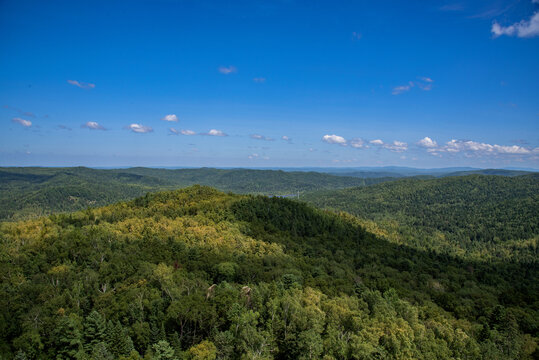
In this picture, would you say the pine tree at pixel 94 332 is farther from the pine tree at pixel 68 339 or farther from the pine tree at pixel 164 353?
the pine tree at pixel 164 353

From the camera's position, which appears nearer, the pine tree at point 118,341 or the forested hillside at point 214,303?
the pine tree at point 118,341

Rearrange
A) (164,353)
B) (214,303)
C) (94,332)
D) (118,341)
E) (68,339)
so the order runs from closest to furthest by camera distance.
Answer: (164,353), (68,339), (118,341), (94,332), (214,303)

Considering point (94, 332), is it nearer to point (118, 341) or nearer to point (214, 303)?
point (118, 341)

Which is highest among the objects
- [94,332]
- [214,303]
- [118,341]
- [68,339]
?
[214,303]

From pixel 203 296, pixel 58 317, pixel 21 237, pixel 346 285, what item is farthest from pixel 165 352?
pixel 21 237

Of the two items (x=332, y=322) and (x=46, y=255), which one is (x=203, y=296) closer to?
(x=332, y=322)

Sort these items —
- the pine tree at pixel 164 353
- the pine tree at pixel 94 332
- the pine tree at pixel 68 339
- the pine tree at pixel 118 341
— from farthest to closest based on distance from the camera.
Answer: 1. the pine tree at pixel 94 332
2. the pine tree at pixel 118 341
3. the pine tree at pixel 68 339
4. the pine tree at pixel 164 353

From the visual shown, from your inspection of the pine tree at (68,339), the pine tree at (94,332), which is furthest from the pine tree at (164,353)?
the pine tree at (68,339)

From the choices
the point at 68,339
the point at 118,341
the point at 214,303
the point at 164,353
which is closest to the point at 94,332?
Answer: the point at 68,339

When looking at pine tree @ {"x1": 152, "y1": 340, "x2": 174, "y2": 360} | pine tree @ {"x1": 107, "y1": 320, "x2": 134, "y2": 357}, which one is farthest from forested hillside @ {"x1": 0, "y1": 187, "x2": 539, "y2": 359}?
pine tree @ {"x1": 152, "y1": 340, "x2": 174, "y2": 360}
